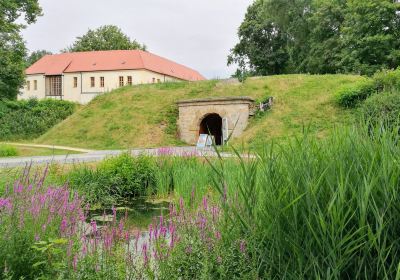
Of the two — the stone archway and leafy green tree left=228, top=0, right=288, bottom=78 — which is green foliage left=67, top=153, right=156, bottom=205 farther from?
leafy green tree left=228, top=0, right=288, bottom=78

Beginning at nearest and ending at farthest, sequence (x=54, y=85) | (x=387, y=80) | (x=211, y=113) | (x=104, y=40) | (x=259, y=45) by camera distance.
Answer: (x=387, y=80) → (x=211, y=113) → (x=259, y=45) → (x=54, y=85) → (x=104, y=40)

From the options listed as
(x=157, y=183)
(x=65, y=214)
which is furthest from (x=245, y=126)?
(x=65, y=214)

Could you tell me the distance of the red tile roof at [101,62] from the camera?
5169cm

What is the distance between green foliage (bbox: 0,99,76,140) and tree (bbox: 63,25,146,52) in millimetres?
20815

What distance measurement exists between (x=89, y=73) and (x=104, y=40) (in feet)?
31.1

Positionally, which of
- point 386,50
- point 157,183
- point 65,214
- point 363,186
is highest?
point 386,50

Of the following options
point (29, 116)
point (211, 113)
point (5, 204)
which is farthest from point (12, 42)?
point (5, 204)

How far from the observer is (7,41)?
2992cm

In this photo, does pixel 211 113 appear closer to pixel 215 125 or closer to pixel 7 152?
pixel 215 125

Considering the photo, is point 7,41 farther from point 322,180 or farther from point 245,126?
point 322,180

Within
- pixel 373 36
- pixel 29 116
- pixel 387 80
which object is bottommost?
pixel 29 116

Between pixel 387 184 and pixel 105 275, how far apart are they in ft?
5.72

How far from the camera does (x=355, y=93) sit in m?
19.0

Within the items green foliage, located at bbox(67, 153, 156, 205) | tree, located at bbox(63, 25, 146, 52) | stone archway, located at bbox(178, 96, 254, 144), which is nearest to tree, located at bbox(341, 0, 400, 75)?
stone archway, located at bbox(178, 96, 254, 144)
